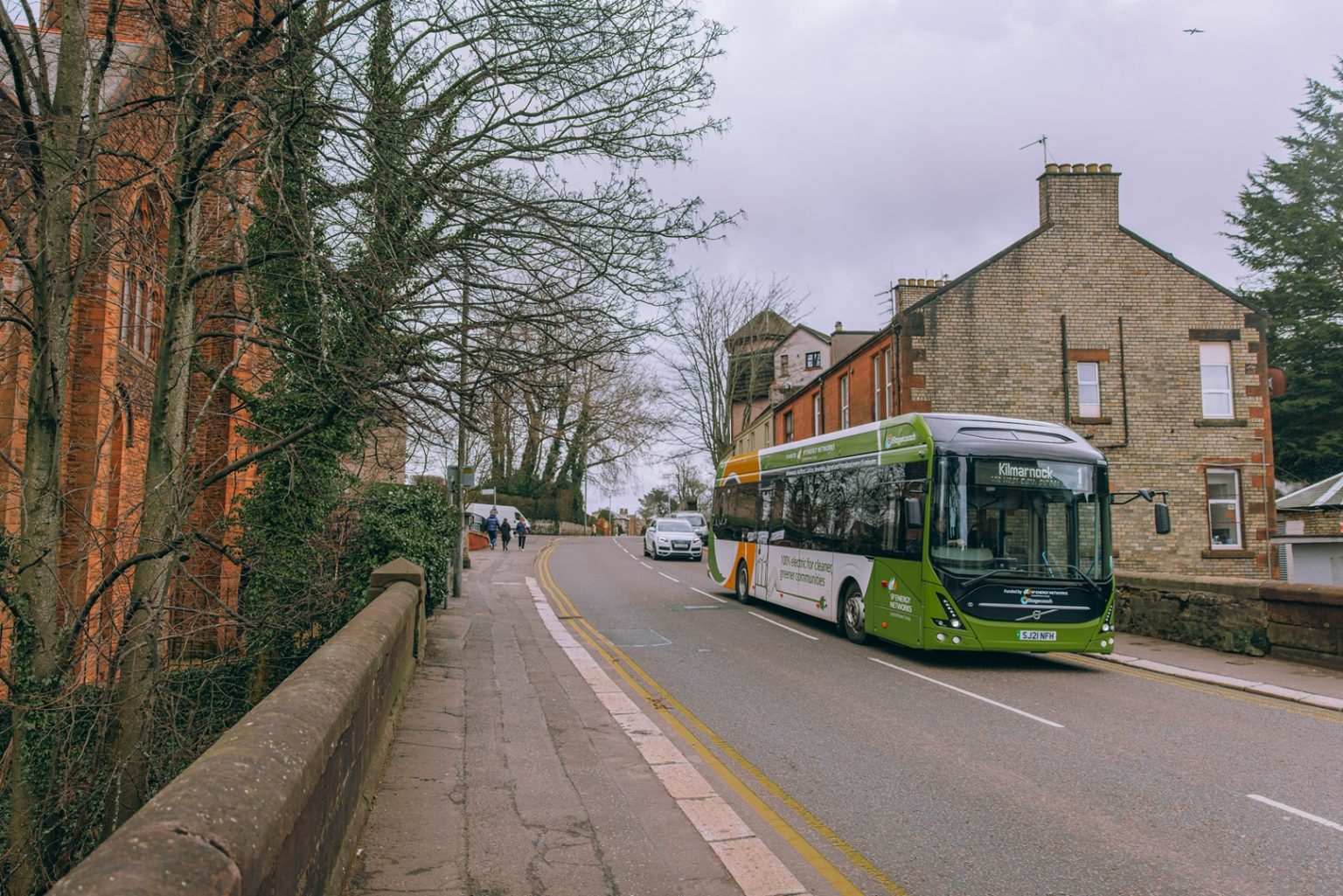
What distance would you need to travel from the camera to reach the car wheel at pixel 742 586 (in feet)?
64.7

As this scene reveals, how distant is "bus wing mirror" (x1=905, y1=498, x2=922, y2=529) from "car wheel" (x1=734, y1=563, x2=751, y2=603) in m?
8.41

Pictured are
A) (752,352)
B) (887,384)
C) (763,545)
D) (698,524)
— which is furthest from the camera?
(752,352)

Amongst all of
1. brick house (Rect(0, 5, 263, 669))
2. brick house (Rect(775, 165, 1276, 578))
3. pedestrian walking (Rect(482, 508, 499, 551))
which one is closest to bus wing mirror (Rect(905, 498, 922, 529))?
brick house (Rect(0, 5, 263, 669))

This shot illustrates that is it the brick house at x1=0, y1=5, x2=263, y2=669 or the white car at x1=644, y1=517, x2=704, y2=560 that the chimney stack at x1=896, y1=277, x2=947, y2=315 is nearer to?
the white car at x1=644, y1=517, x2=704, y2=560

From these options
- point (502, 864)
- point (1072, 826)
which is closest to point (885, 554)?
point (1072, 826)

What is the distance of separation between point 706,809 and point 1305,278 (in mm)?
45535

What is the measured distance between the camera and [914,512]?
37.3 feet

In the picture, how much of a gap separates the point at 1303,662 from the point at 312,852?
1286 centimetres

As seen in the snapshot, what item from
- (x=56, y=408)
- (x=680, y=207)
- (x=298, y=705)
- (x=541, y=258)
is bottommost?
(x=298, y=705)

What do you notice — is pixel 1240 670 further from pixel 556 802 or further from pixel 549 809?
pixel 549 809

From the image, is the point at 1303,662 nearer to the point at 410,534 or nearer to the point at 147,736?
the point at 410,534

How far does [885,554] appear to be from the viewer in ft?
41.4

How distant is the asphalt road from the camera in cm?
473

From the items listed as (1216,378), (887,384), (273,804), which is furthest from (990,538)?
(1216,378)
